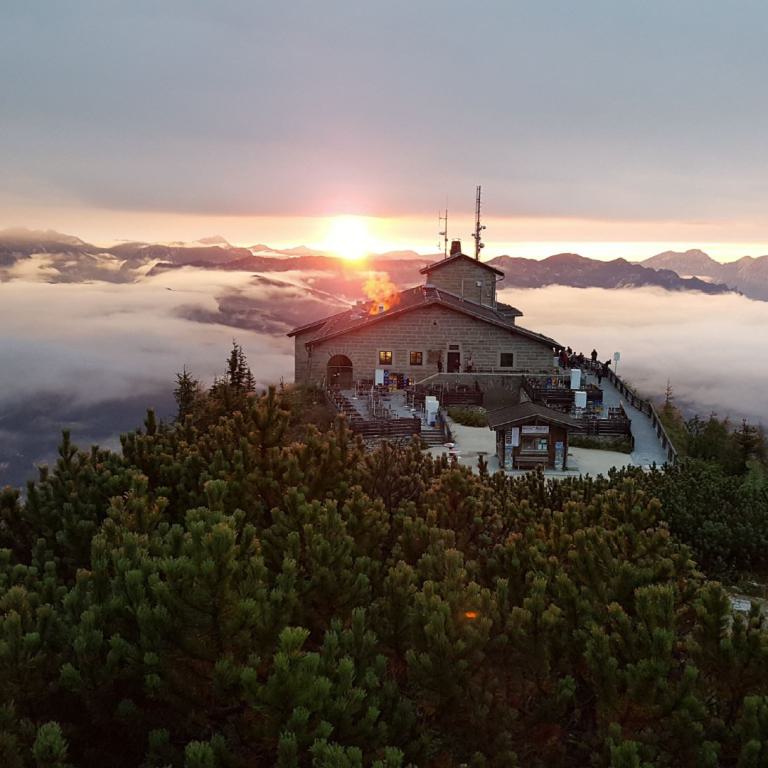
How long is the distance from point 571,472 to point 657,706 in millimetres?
19389

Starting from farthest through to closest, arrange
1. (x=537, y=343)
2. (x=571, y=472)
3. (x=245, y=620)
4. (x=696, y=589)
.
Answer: (x=537, y=343), (x=571, y=472), (x=696, y=589), (x=245, y=620)

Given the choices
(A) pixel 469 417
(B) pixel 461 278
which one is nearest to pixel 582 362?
(B) pixel 461 278

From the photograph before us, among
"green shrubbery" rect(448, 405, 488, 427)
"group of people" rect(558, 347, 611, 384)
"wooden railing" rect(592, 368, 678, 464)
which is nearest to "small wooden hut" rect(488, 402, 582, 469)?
"wooden railing" rect(592, 368, 678, 464)

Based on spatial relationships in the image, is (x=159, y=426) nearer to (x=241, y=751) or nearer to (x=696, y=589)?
(x=241, y=751)

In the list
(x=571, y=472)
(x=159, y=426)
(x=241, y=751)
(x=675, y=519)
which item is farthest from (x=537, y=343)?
(x=241, y=751)

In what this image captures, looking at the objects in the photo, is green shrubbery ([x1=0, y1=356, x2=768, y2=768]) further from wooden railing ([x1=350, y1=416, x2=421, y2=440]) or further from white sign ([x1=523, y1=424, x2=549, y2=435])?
wooden railing ([x1=350, y1=416, x2=421, y2=440])

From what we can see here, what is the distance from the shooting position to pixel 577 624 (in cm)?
670

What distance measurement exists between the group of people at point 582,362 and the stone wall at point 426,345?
836cm

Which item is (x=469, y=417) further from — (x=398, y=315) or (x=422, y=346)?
(x=398, y=315)

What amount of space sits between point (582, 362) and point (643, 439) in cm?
2439

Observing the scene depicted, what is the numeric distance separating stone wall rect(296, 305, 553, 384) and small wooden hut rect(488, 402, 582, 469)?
1696 centimetres

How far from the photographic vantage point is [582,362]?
180ft

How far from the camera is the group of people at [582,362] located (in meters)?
50.6

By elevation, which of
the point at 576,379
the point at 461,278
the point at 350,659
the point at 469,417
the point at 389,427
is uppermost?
the point at 461,278
